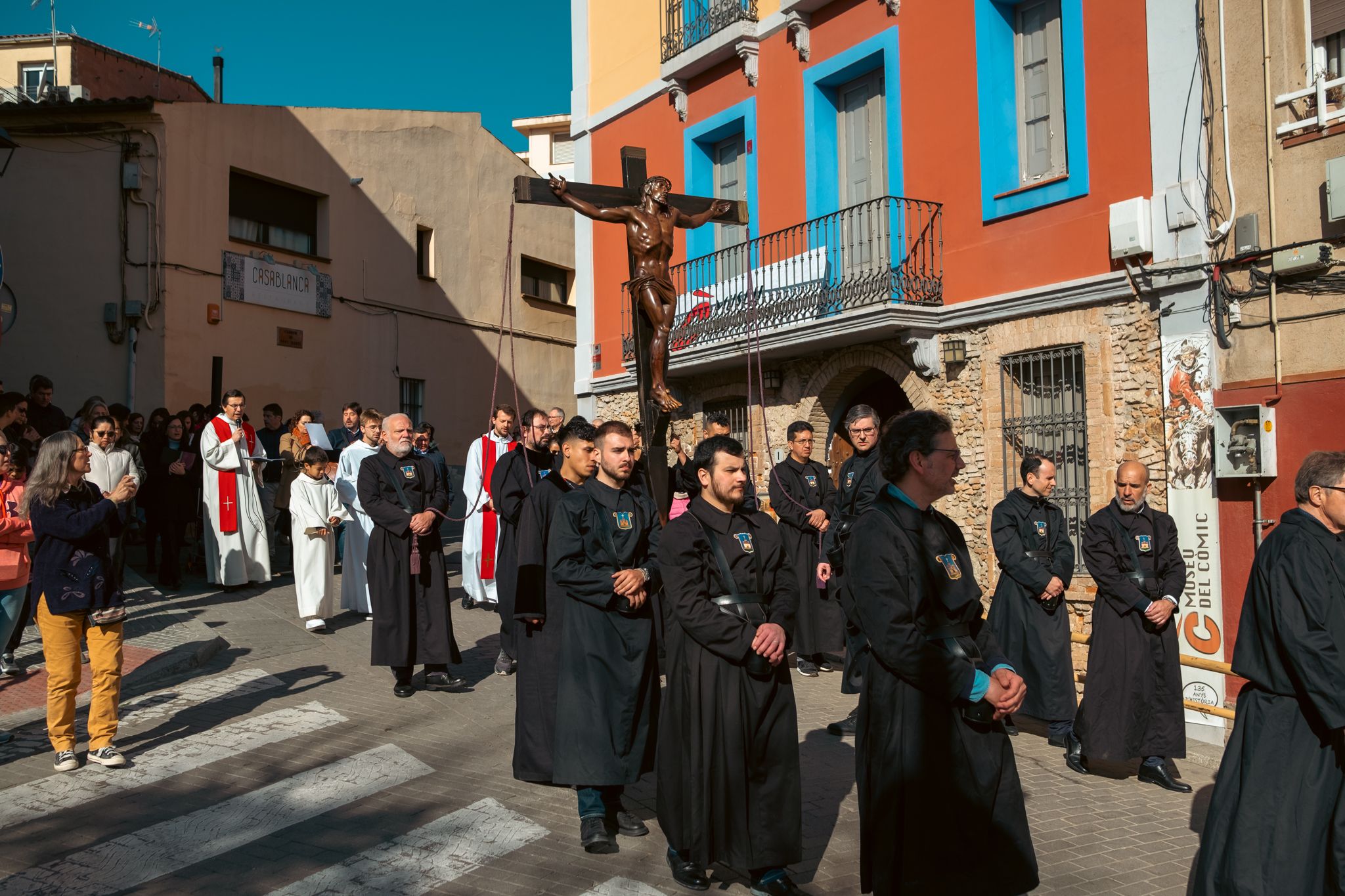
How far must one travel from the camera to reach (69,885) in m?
4.95

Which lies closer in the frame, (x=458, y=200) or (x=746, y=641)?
(x=746, y=641)

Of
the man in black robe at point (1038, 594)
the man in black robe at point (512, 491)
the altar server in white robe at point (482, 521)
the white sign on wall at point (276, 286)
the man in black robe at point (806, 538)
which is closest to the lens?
the man in black robe at point (1038, 594)

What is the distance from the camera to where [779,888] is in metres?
4.67

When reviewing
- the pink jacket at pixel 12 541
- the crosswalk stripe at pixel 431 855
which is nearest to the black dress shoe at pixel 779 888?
the crosswalk stripe at pixel 431 855

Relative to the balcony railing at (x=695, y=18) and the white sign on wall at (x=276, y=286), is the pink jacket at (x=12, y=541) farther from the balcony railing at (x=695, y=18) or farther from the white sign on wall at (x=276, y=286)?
the white sign on wall at (x=276, y=286)

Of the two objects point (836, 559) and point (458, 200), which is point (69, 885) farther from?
point (458, 200)

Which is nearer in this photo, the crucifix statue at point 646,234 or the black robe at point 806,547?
the crucifix statue at point 646,234

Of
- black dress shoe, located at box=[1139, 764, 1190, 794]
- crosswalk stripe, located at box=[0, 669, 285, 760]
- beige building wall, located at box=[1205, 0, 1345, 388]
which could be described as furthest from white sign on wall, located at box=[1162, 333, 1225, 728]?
crosswalk stripe, located at box=[0, 669, 285, 760]

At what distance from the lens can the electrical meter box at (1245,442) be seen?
914 centimetres

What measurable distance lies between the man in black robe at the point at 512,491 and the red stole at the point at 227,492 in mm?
4898

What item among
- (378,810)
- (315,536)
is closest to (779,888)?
(378,810)

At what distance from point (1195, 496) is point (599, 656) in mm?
6371

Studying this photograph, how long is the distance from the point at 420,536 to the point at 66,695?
2.68m

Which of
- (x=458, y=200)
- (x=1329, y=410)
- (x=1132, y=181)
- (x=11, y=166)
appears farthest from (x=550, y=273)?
(x=1329, y=410)
